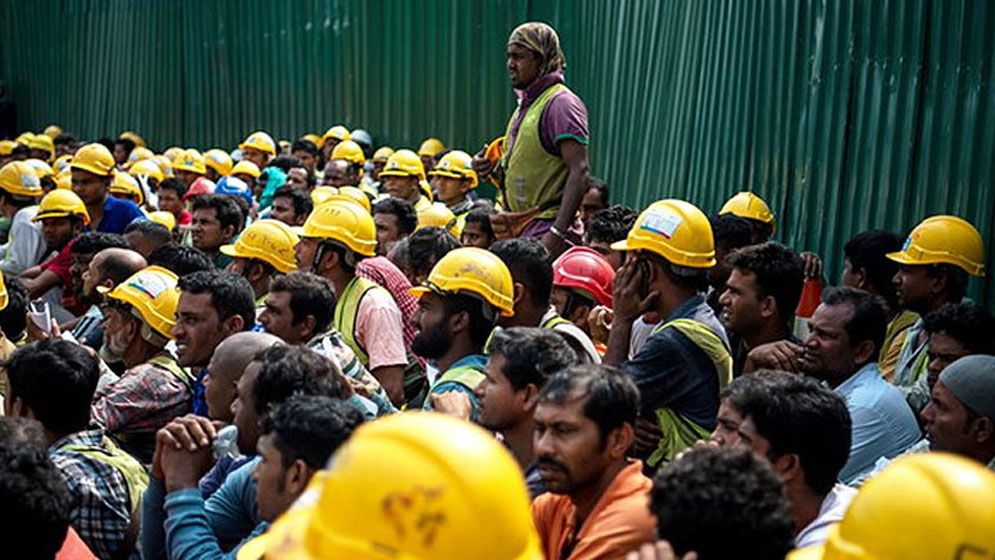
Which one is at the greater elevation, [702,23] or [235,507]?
[702,23]

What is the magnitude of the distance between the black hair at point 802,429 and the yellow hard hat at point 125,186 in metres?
10.9

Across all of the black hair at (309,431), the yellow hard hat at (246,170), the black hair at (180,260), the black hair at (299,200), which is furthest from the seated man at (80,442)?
the yellow hard hat at (246,170)

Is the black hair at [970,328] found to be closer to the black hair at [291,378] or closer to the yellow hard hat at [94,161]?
the black hair at [291,378]

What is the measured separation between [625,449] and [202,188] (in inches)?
436

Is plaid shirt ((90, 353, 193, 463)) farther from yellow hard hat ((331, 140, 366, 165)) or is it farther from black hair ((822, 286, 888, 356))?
yellow hard hat ((331, 140, 366, 165))

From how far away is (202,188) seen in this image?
48.7 feet

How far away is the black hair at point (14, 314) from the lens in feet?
25.0

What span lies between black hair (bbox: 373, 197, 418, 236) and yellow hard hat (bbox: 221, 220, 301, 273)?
1826mm

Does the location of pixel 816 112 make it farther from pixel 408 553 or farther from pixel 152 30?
pixel 152 30

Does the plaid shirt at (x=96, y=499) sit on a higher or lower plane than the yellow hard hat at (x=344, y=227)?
lower

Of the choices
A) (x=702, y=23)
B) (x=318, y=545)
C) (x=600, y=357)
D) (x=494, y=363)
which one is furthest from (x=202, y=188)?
(x=318, y=545)

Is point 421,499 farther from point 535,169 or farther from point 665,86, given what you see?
point 665,86

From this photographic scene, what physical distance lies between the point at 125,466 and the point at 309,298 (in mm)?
1840

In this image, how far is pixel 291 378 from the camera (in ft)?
16.0
